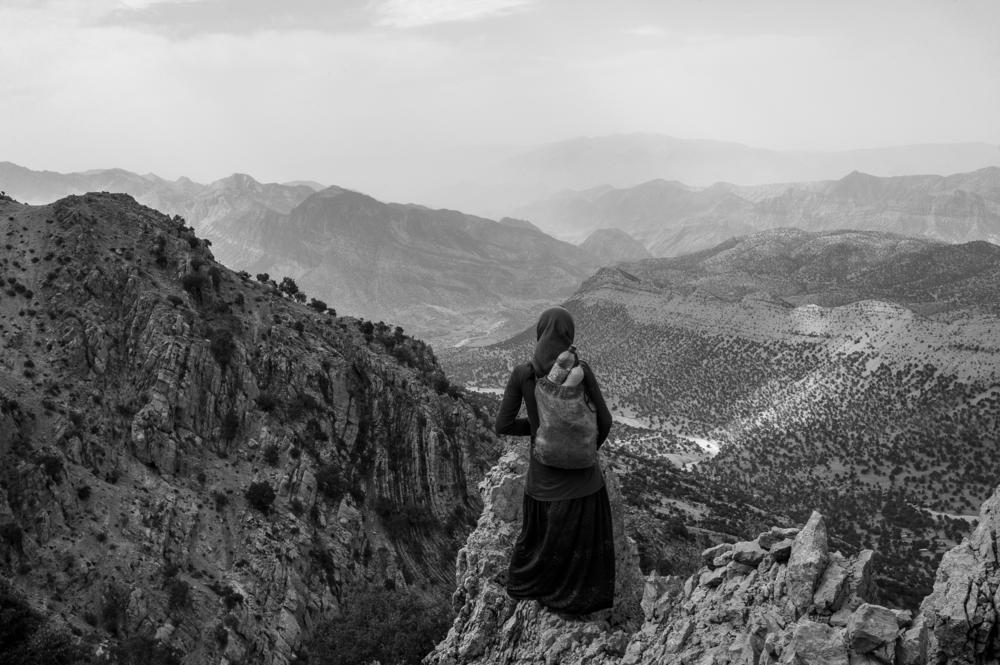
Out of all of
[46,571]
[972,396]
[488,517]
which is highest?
[488,517]

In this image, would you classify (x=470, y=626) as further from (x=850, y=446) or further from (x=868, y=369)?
(x=868, y=369)

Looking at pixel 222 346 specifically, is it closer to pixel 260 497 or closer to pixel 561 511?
pixel 260 497

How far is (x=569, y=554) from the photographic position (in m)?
7.62

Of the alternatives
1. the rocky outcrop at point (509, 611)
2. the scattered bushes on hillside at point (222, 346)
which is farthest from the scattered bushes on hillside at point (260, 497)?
the rocky outcrop at point (509, 611)

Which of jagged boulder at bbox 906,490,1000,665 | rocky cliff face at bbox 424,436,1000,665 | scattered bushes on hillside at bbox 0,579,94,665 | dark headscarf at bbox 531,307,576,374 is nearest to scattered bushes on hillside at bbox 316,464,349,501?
scattered bushes on hillside at bbox 0,579,94,665

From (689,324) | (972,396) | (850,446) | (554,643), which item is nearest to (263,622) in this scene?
(554,643)

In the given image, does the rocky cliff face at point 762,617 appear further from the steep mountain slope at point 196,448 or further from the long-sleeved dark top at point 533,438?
the steep mountain slope at point 196,448

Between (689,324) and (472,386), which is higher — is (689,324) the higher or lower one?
the higher one

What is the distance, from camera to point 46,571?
1833 centimetres

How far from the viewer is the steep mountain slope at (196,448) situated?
770 inches

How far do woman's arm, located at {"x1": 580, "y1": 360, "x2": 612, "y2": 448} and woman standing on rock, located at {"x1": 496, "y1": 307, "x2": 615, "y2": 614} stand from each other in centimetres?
1

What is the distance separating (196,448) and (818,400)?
58.8 metres

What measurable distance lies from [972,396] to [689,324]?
1579 inches

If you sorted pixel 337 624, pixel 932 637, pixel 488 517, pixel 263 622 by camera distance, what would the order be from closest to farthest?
pixel 932 637
pixel 488 517
pixel 337 624
pixel 263 622
